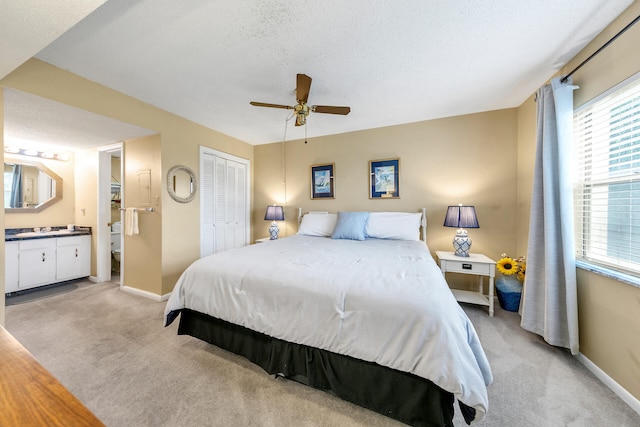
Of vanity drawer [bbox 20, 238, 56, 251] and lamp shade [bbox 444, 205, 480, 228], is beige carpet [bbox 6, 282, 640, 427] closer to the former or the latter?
lamp shade [bbox 444, 205, 480, 228]

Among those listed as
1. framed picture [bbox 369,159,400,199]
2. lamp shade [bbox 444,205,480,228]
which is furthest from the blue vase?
framed picture [bbox 369,159,400,199]

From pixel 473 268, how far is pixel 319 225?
2.02 metres

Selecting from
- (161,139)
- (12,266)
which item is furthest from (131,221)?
A: (12,266)

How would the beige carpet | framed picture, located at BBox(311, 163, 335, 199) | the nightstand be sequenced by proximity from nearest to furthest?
the beige carpet, the nightstand, framed picture, located at BBox(311, 163, 335, 199)

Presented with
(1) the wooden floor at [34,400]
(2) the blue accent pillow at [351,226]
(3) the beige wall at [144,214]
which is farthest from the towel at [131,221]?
(1) the wooden floor at [34,400]

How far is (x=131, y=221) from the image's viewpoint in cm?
315

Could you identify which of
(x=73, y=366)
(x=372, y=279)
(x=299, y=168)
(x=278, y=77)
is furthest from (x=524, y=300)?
(x=73, y=366)

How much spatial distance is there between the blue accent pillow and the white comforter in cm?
94

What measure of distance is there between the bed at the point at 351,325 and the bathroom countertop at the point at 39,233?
10.0 ft

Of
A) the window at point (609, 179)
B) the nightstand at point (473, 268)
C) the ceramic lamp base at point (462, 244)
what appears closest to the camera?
the window at point (609, 179)

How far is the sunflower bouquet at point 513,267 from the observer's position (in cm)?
257

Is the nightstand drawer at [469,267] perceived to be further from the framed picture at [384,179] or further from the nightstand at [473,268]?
the framed picture at [384,179]

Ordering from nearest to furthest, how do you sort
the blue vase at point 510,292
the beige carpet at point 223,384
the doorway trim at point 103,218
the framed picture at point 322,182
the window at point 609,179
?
the beige carpet at point 223,384 < the window at point 609,179 < the blue vase at point 510,292 < the doorway trim at point 103,218 < the framed picture at point 322,182

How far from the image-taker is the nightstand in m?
2.50
